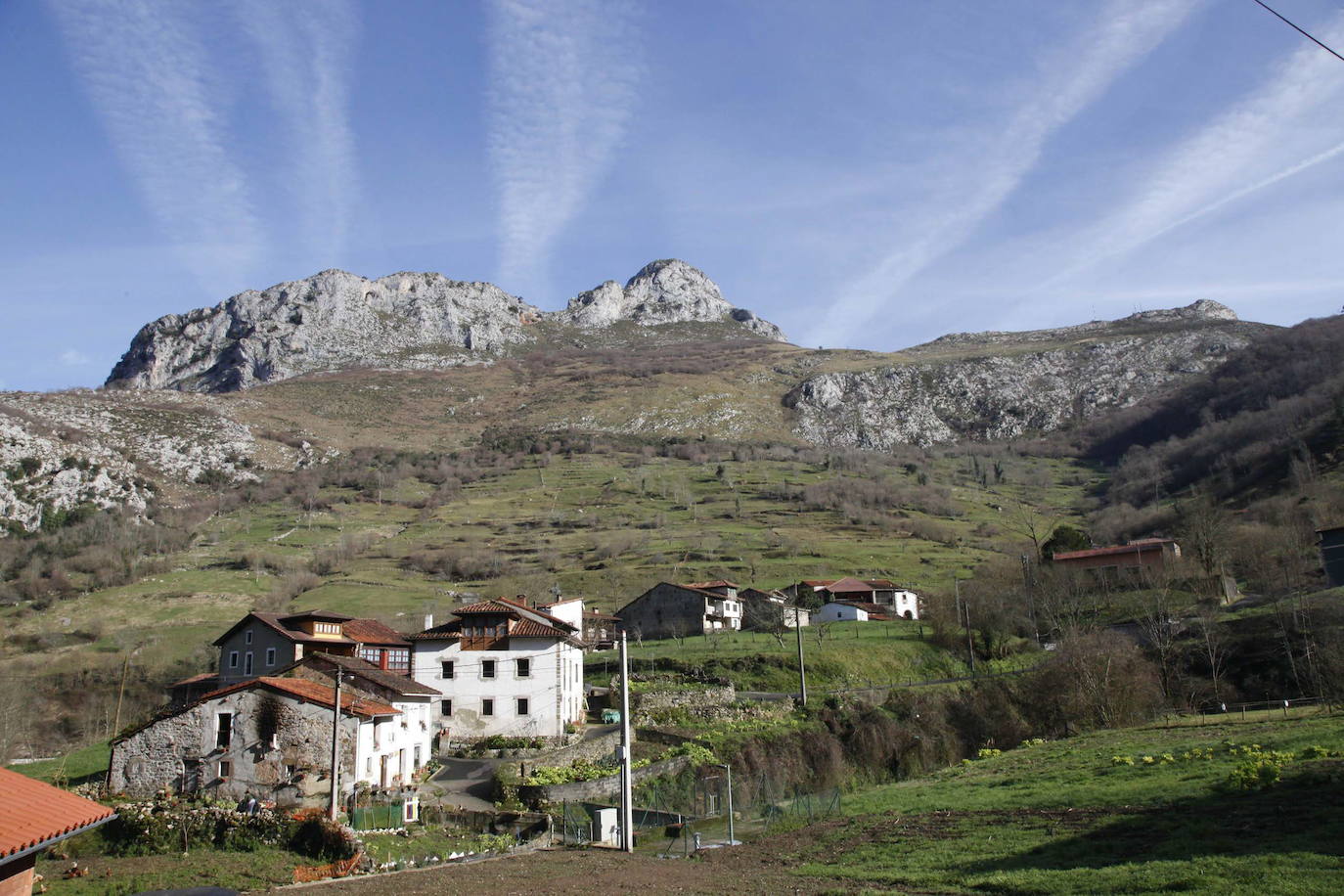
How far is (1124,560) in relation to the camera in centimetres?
8906

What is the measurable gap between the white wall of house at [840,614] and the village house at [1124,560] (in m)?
20.6

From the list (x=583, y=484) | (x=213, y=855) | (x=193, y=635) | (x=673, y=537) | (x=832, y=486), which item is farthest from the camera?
(x=583, y=484)

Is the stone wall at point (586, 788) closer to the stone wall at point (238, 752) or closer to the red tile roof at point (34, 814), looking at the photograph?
the stone wall at point (238, 752)

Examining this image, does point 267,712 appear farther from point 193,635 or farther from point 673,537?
point 673,537

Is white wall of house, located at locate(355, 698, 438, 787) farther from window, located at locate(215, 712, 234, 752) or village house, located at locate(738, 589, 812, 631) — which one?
village house, located at locate(738, 589, 812, 631)

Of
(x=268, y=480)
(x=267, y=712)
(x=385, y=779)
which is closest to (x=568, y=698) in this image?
(x=385, y=779)

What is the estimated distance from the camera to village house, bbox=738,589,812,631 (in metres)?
79.8

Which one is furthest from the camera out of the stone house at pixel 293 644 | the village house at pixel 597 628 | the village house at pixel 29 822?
the village house at pixel 597 628

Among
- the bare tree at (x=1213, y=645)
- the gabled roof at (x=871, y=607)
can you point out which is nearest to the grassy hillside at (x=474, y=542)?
the gabled roof at (x=871, y=607)

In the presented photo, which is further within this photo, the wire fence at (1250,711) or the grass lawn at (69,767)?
the wire fence at (1250,711)

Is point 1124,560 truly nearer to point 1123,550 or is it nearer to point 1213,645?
point 1123,550

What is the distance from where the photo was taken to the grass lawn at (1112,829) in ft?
53.1

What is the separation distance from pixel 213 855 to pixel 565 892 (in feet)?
42.7

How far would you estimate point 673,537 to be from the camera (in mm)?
129125
